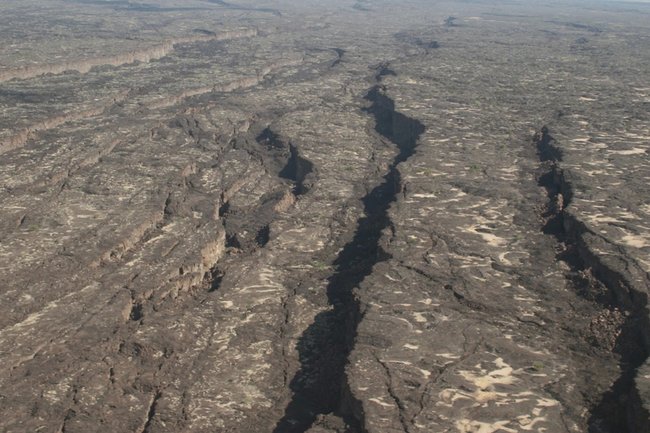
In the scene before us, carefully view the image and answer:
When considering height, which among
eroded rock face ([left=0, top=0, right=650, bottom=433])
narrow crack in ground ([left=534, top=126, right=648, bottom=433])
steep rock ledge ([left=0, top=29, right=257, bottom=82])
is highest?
narrow crack in ground ([left=534, top=126, right=648, bottom=433])

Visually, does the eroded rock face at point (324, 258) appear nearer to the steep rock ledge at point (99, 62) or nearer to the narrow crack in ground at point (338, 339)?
the narrow crack in ground at point (338, 339)

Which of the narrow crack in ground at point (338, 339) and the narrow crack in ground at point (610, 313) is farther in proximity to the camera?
the narrow crack in ground at point (338, 339)

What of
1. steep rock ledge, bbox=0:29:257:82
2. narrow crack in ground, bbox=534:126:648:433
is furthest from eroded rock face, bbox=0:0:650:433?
steep rock ledge, bbox=0:29:257:82

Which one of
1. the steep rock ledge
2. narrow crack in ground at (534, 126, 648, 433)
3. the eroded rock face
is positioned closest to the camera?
narrow crack in ground at (534, 126, 648, 433)

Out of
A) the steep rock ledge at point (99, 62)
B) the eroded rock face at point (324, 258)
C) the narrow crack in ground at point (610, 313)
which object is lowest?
the steep rock ledge at point (99, 62)

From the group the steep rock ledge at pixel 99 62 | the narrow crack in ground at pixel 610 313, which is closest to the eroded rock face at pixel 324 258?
the narrow crack in ground at pixel 610 313

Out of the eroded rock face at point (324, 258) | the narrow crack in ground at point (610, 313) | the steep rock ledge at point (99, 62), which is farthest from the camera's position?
the steep rock ledge at point (99, 62)

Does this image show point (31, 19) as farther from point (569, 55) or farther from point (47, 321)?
point (47, 321)

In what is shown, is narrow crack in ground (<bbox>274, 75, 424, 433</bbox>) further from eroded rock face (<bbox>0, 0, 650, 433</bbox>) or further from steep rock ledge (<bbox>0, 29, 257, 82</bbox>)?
steep rock ledge (<bbox>0, 29, 257, 82</bbox>)

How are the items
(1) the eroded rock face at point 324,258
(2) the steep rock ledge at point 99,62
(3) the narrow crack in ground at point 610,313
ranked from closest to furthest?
(3) the narrow crack in ground at point 610,313 < (1) the eroded rock face at point 324,258 < (2) the steep rock ledge at point 99,62
